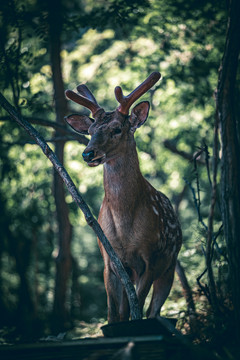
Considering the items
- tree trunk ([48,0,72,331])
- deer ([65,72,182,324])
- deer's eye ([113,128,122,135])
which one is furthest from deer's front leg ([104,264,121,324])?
tree trunk ([48,0,72,331])

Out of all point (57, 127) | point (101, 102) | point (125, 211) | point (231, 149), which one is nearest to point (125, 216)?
point (125, 211)

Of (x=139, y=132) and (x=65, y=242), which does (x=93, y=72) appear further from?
(x=65, y=242)

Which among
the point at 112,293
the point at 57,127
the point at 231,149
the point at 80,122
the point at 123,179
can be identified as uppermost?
the point at 57,127

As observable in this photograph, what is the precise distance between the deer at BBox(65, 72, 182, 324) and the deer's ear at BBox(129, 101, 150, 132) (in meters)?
0.01

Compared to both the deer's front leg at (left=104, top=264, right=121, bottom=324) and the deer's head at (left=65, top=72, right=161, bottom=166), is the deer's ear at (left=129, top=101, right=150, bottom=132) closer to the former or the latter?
the deer's head at (left=65, top=72, right=161, bottom=166)

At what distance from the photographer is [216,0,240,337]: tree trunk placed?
434 cm

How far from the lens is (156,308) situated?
554 centimetres

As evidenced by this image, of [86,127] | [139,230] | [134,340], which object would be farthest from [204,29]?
[134,340]

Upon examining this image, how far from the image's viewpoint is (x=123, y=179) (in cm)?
501

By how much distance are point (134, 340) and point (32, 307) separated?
10117 millimetres

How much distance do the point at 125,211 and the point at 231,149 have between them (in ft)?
4.11

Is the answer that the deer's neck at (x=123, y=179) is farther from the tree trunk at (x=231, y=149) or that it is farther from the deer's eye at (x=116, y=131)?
the tree trunk at (x=231, y=149)

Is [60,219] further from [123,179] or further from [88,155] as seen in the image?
[88,155]

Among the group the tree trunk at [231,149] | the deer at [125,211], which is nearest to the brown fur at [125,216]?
the deer at [125,211]
